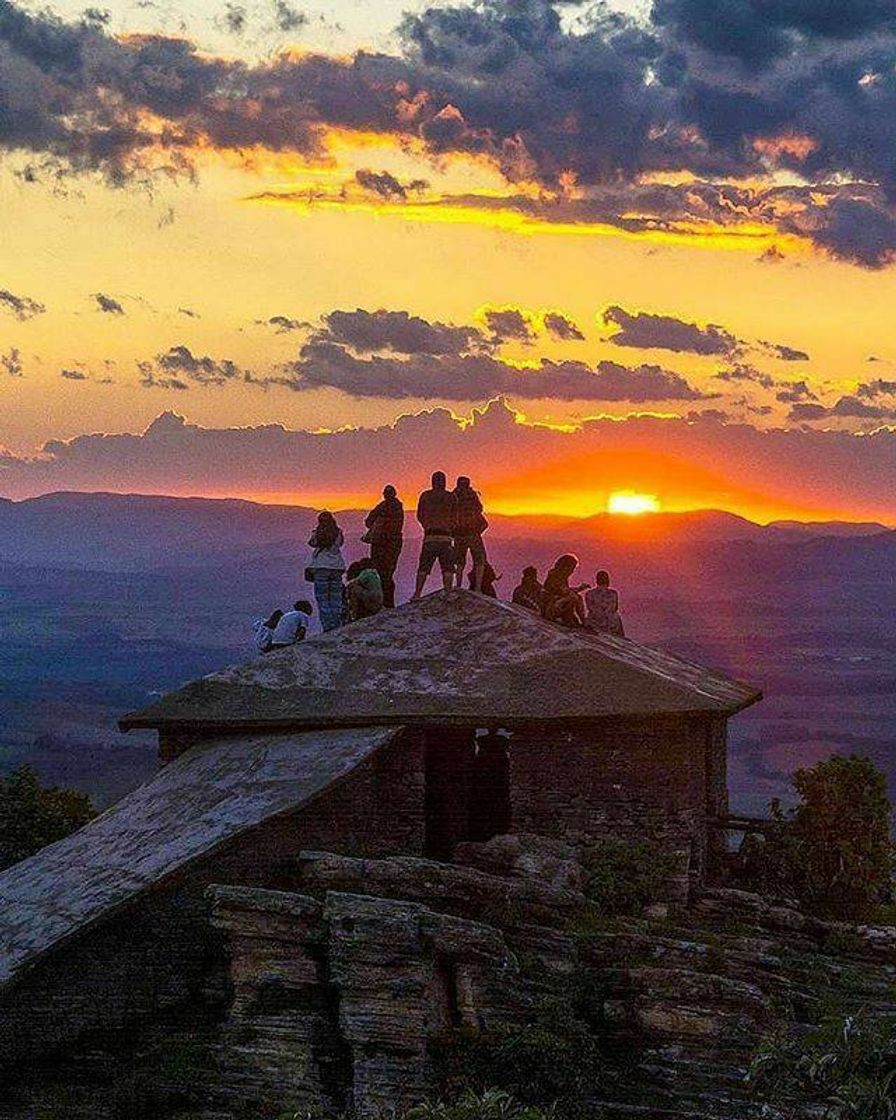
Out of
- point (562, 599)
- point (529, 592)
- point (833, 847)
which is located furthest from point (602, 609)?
point (833, 847)

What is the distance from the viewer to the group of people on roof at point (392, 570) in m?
34.2

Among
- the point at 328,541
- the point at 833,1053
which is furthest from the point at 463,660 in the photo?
the point at 833,1053

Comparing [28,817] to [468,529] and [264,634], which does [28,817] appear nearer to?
[264,634]

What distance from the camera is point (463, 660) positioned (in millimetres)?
29781

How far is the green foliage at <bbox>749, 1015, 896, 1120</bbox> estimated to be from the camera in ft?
51.3

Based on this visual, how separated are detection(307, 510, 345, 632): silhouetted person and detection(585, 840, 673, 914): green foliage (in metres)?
10.1

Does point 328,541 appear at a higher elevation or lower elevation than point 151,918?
higher

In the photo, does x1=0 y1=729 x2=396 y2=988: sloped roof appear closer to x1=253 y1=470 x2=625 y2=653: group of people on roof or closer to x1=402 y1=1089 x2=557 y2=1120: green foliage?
x1=253 y1=470 x2=625 y2=653: group of people on roof

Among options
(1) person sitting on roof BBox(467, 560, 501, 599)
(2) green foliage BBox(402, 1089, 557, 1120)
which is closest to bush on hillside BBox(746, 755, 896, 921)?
(1) person sitting on roof BBox(467, 560, 501, 599)

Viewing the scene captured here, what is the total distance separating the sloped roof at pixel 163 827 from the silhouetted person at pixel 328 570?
21.9 ft

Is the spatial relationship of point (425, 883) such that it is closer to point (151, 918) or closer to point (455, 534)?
point (151, 918)

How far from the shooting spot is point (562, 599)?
32.2 metres

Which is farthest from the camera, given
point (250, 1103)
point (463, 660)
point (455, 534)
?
point (455, 534)

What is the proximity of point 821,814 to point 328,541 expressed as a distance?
37.2 ft
